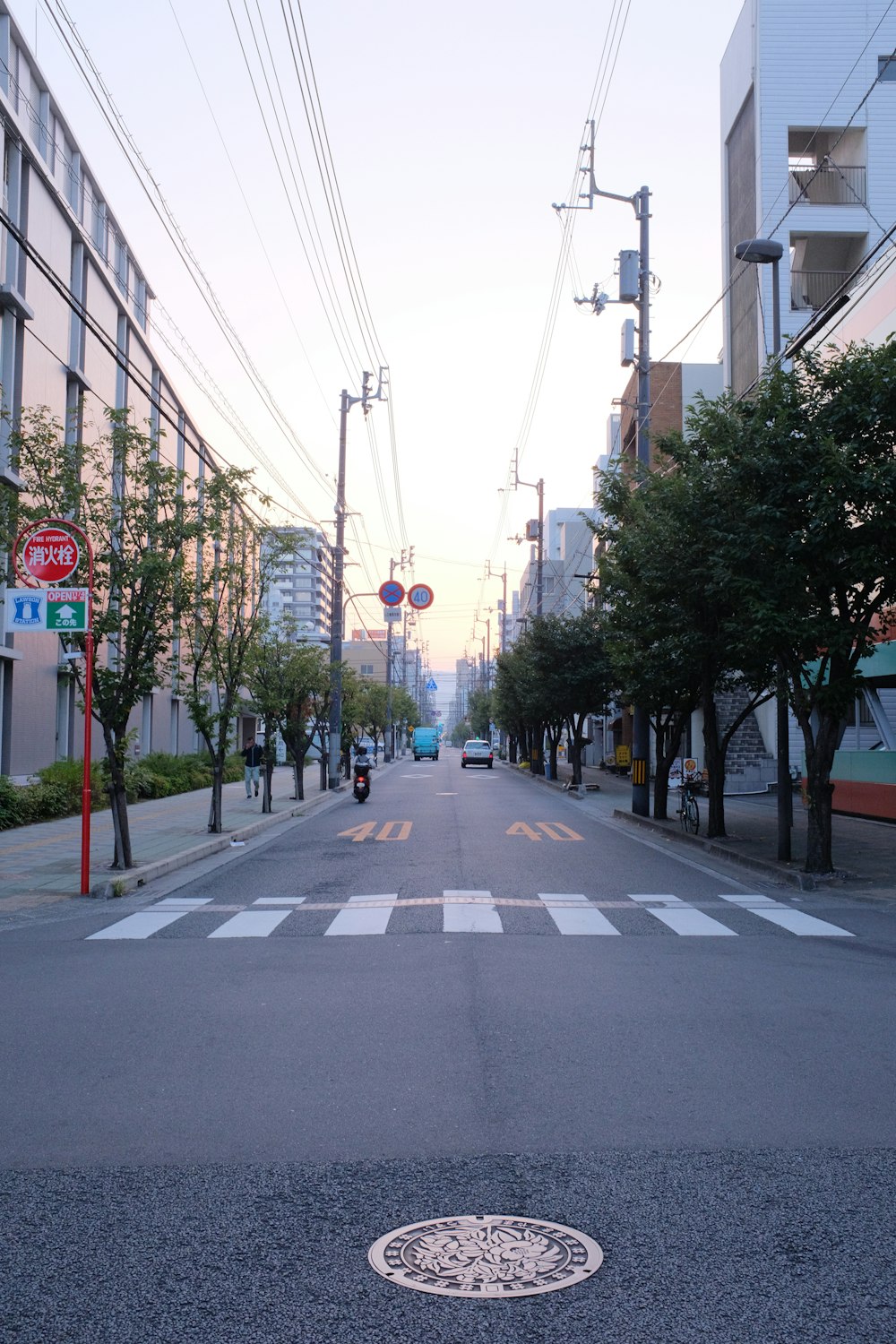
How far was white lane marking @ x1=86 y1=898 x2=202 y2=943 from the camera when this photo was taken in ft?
37.6

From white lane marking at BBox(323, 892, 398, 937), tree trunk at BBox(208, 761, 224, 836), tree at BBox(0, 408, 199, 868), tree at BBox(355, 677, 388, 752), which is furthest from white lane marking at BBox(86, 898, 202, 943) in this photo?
tree at BBox(355, 677, 388, 752)

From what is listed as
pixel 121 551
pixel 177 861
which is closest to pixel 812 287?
pixel 121 551

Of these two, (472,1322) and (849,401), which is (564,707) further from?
(472,1322)

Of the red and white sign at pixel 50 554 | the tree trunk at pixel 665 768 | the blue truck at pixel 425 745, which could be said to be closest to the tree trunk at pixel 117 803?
the red and white sign at pixel 50 554

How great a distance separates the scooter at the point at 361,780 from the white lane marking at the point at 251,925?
1935 cm

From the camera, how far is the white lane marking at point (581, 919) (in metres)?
11.5

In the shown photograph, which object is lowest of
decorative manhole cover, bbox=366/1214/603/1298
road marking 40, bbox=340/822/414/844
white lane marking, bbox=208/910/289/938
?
white lane marking, bbox=208/910/289/938

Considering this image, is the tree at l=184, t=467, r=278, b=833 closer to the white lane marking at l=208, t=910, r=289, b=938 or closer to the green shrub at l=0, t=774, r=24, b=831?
the green shrub at l=0, t=774, r=24, b=831

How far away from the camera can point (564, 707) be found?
4175cm

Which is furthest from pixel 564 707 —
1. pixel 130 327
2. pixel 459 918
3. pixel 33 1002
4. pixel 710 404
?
pixel 33 1002

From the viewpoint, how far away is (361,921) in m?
12.0

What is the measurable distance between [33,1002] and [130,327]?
32.0 metres

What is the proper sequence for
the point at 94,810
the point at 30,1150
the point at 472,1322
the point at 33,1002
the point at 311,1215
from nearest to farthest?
the point at 472,1322, the point at 311,1215, the point at 30,1150, the point at 33,1002, the point at 94,810

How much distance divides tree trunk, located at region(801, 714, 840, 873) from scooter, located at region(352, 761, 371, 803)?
58.0ft
